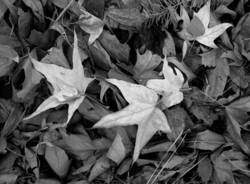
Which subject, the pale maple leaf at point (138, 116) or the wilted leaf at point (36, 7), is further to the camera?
the wilted leaf at point (36, 7)

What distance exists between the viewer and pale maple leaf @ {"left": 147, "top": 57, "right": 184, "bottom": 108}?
2.60 feet

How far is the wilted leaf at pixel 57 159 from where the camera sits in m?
0.83

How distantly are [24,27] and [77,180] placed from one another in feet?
1.36

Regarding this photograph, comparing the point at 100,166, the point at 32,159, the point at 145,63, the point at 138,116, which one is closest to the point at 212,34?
the point at 145,63

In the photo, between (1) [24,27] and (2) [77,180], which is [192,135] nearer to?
(2) [77,180]

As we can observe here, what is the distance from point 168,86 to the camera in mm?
796

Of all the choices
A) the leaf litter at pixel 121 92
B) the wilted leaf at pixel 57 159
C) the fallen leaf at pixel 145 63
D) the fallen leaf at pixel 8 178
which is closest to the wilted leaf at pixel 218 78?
the leaf litter at pixel 121 92

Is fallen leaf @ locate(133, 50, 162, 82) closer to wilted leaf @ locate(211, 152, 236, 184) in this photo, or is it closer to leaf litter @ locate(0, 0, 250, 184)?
leaf litter @ locate(0, 0, 250, 184)

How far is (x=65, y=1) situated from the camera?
35.0 inches

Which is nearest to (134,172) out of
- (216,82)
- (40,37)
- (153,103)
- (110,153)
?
(110,153)

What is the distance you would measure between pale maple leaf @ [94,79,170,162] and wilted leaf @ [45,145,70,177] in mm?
133

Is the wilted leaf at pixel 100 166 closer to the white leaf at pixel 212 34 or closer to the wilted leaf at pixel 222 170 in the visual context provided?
the wilted leaf at pixel 222 170

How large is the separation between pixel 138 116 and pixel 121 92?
9cm

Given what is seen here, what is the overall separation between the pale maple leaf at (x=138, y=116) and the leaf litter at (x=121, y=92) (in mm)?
29
